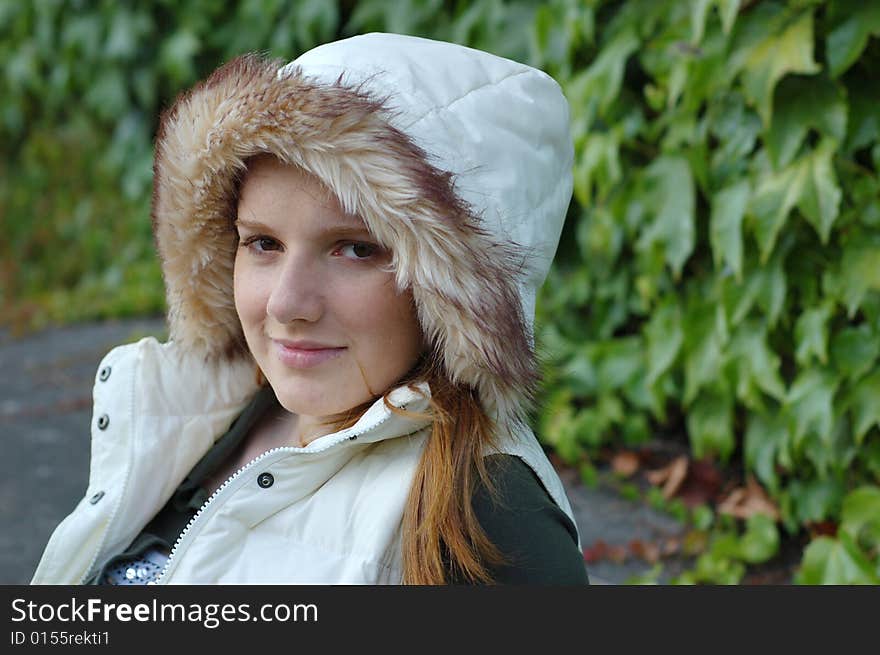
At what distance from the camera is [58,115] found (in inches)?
258

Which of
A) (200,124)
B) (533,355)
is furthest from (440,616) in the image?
(200,124)

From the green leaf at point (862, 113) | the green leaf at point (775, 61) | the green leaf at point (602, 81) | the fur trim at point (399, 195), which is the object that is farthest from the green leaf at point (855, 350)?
the fur trim at point (399, 195)

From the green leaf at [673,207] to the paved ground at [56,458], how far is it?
32.9 inches

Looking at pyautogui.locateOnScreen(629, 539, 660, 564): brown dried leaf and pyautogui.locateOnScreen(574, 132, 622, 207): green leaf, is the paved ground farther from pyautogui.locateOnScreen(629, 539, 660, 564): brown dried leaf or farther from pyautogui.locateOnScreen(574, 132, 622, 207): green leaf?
pyautogui.locateOnScreen(574, 132, 622, 207): green leaf

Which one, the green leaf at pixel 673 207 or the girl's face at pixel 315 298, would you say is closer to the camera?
the girl's face at pixel 315 298

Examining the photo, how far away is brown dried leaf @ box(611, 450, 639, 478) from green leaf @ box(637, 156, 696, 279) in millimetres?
762

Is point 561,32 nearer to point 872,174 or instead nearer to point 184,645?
point 872,174

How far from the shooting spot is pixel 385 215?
149cm

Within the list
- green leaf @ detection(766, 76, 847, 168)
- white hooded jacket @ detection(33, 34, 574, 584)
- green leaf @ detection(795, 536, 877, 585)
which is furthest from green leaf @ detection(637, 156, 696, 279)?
white hooded jacket @ detection(33, 34, 574, 584)

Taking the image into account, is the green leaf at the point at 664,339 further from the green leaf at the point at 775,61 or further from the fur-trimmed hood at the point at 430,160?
the fur-trimmed hood at the point at 430,160

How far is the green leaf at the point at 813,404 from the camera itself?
2.86m

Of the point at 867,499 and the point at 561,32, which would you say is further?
the point at 561,32

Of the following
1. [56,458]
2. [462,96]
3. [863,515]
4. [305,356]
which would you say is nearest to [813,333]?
[863,515]

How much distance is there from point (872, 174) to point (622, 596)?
1.66m
